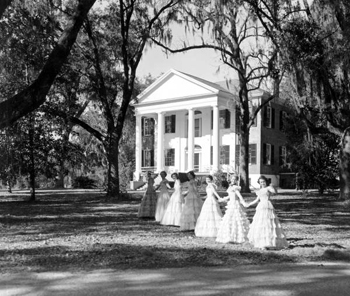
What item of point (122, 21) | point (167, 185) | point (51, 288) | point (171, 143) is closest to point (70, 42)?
point (167, 185)

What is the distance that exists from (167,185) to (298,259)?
688cm

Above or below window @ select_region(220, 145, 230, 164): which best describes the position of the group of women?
below

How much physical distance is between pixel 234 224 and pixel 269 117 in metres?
31.6

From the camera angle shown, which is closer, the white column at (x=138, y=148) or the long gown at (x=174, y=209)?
the long gown at (x=174, y=209)

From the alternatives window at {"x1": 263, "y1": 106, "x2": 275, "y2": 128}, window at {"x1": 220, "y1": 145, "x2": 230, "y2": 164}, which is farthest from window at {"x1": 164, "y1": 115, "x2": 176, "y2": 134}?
window at {"x1": 263, "y1": 106, "x2": 275, "y2": 128}

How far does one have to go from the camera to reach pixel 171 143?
43.4 m

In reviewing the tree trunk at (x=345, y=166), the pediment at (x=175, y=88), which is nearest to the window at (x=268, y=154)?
the pediment at (x=175, y=88)

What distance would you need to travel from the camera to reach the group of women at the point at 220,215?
28.8 ft

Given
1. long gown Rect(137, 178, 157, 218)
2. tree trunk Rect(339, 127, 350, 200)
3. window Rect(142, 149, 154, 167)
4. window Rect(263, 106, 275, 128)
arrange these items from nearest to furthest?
1. long gown Rect(137, 178, 157, 218)
2. tree trunk Rect(339, 127, 350, 200)
3. window Rect(263, 106, 275, 128)
4. window Rect(142, 149, 154, 167)

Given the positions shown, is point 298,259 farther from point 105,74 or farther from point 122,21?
point 105,74

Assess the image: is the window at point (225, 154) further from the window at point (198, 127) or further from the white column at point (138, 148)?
the white column at point (138, 148)

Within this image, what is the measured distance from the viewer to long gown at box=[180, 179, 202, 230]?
38.3ft

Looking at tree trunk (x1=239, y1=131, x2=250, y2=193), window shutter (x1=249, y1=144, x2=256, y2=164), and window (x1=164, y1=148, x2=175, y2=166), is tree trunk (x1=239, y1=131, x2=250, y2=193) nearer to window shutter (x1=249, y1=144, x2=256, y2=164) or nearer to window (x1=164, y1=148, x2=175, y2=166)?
window shutter (x1=249, y1=144, x2=256, y2=164)

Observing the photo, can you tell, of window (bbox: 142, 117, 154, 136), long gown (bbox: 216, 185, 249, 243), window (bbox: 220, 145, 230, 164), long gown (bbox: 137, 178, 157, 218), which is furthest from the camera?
window (bbox: 142, 117, 154, 136)
